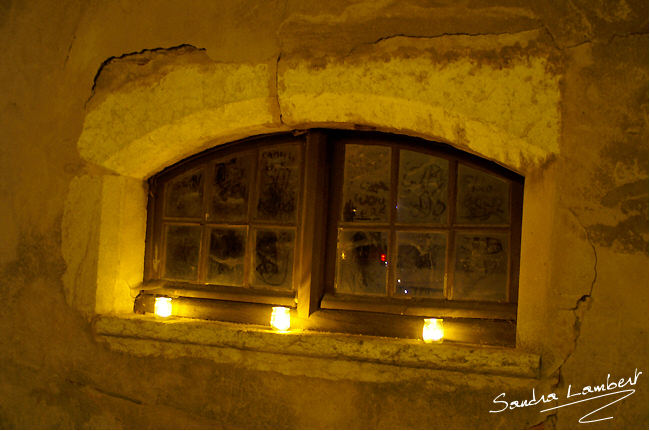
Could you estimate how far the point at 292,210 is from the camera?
208 centimetres

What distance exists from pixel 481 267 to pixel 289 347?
31.5 inches

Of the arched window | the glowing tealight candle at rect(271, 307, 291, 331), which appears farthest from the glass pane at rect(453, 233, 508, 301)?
the glowing tealight candle at rect(271, 307, 291, 331)

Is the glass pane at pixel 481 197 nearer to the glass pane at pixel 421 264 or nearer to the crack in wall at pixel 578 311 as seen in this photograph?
the glass pane at pixel 421 264

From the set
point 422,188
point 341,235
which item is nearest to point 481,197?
point 422,188

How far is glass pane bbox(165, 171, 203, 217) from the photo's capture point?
Answer: 2.24 meters

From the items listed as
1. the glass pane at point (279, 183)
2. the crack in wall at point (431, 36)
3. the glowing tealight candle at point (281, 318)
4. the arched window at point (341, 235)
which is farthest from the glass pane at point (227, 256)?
the crack in wall at point (431, 36)

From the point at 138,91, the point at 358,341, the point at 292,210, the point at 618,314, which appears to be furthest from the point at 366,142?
the point at 618,314

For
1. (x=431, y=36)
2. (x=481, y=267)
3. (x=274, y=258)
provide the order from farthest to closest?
1. (x=274, y=258)
2. (x=481, y=267)
3. (x=431, y=36)

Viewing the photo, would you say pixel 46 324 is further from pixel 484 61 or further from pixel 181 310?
pixel 484 61

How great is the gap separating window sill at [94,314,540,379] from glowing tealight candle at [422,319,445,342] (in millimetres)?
43

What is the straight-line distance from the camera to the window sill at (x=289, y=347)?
61.3 inches

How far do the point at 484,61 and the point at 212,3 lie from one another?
1115 millimetres

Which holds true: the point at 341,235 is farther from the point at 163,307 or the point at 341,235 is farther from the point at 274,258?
the point at 163,307

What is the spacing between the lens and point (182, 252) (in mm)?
2238
